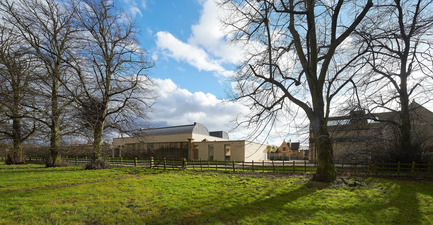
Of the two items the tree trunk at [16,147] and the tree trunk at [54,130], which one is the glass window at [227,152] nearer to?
the tree trunk at [54,130]

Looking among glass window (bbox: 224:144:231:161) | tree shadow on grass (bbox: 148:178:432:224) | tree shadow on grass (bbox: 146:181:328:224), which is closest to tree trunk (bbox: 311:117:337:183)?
tree shadow on grass (bbox: 148:178:432:224)

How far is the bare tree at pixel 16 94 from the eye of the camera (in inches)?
462

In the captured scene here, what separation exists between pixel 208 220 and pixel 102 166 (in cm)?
1530

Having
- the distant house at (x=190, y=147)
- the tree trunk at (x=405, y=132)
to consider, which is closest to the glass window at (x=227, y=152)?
the distant house at (x=190, y=147)

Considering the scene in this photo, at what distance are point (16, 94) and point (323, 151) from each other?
18.5m

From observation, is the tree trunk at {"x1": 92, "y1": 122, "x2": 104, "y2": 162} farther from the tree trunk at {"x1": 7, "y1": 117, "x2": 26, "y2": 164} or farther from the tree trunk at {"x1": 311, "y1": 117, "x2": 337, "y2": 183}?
the tree trunk at {"x1": 311, "y1": 117, "x2": 337, "y2": 183}

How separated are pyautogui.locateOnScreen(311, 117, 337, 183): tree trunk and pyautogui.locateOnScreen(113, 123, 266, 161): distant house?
55.3 ft

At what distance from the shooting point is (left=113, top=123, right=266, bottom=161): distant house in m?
28.8

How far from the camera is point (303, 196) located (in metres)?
7.50

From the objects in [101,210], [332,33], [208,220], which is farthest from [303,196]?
[332,33]

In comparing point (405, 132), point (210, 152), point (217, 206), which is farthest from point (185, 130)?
point (217, 206)

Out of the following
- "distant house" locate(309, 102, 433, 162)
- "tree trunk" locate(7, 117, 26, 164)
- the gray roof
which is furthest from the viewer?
the gray roof

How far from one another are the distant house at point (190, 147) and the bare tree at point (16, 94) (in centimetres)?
1033

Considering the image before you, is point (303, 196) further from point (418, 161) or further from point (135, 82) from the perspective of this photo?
point (135, 82)
